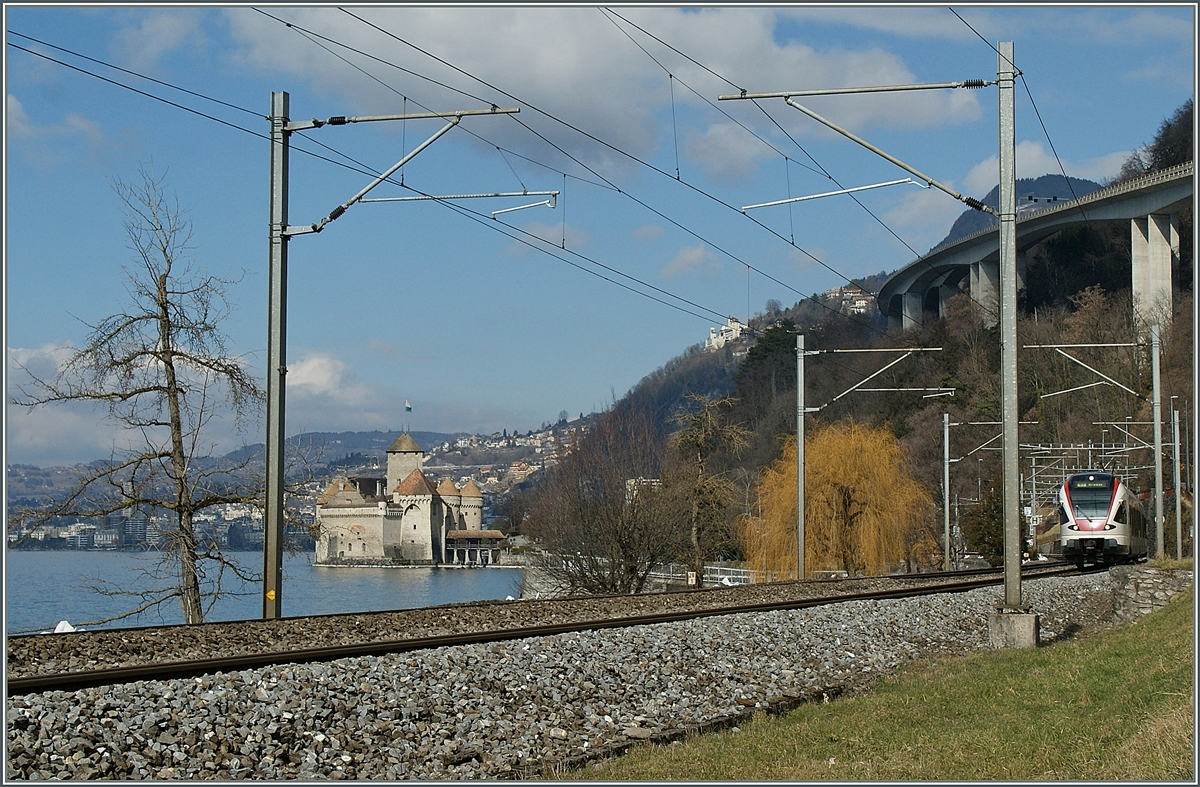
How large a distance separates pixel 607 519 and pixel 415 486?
123 m

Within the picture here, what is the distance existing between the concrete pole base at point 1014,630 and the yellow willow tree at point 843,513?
30506 mm

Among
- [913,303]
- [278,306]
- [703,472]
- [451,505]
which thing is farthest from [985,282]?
[278,306]

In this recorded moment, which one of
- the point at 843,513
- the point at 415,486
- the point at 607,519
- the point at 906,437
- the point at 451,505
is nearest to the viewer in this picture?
the point at 843,513

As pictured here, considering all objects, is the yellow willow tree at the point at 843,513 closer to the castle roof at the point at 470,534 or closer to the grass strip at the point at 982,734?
the grass strip at the point at 982,734

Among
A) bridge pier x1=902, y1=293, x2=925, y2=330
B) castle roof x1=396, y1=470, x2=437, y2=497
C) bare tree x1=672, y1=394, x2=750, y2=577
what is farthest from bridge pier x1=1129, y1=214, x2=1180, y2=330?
castle roof x1=396, y1=470, x2=437, y2=497

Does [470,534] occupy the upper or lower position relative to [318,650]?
lower

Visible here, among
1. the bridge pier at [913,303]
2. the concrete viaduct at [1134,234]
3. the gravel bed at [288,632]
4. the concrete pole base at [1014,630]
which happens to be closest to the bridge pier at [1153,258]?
the concrete viaduct at [1134,234]

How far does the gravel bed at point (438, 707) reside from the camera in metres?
7.82

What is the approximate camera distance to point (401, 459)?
178 metres

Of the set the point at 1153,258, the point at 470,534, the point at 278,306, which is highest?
the point at 1153,258

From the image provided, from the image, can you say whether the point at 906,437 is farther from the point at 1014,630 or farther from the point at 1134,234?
the point at 1014,630

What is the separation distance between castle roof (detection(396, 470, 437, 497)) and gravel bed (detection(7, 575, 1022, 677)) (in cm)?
14971

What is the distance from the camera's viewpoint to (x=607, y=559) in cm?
4978

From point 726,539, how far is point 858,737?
49.5 m
